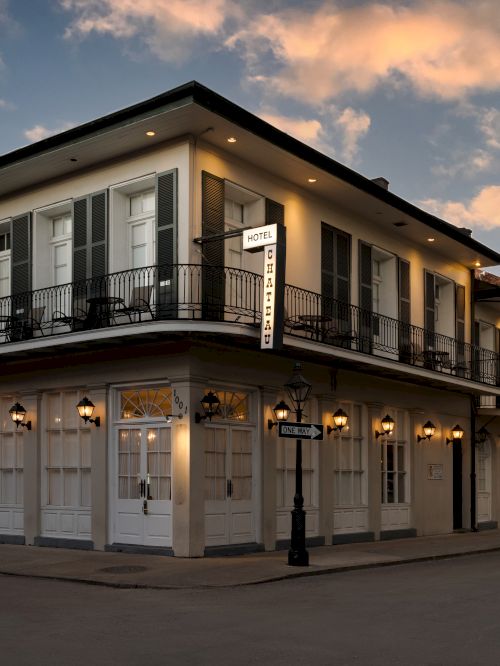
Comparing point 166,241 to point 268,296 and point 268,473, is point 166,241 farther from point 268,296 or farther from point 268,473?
point 268,473

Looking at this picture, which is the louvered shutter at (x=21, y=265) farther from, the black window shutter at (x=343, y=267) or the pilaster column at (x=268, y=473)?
the black window shutter at (x=343, y=267)

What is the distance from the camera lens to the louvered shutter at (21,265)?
1853cm

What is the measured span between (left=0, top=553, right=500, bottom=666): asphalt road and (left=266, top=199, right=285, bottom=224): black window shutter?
23.9 ft

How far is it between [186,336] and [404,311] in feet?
27.2

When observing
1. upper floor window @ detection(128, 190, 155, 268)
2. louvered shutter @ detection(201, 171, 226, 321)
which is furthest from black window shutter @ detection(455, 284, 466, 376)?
upper floor window @ detection(128, 190, 155, 268)

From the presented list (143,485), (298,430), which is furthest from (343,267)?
(143,485)

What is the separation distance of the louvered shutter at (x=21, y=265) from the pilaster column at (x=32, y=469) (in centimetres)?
178

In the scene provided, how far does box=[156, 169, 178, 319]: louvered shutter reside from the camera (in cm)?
1588

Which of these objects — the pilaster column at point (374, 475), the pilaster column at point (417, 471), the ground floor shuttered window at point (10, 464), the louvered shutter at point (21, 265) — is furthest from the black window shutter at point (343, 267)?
the ground floor shuttered window at point (10, 464)

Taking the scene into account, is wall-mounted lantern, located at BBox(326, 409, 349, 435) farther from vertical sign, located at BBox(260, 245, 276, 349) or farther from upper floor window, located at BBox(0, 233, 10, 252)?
upper floor window, located at BBox(0, 233, 10, 252)

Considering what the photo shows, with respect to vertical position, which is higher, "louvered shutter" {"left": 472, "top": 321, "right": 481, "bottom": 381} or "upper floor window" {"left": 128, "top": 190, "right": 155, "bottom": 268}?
"upper floor window" {"left": 128, "top": 190, "right": 155, "bottom": 268}

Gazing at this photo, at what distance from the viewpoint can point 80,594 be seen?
11680 millimetres

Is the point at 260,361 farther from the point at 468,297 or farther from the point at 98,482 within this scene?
the point at 468,297

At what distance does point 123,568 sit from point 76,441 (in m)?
4.27
